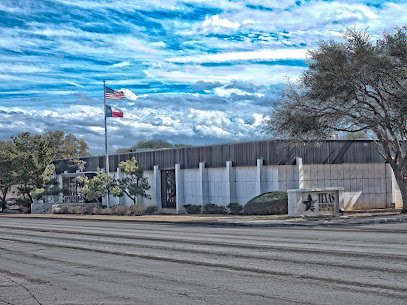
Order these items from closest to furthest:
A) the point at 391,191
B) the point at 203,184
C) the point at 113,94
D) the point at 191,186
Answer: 1. the point at 391,191
2. the point at 203,184
3. the point at 191,186
4. the point at 113,94

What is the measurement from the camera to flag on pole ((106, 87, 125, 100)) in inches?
1681

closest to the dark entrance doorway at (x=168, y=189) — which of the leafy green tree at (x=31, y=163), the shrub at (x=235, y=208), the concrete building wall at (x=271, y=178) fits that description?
the shrub at (x=235, y=208)

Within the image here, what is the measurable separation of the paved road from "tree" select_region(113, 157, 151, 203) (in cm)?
2295

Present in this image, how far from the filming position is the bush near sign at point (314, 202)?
28.3m

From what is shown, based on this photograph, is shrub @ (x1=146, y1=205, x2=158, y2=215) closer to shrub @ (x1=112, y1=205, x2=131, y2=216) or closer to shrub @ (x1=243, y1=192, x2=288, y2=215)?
shrub @ (x1=112, y1=205, x2=131, y2=216)

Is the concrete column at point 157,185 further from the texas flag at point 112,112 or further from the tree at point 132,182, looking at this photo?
the texas flag at point 112,112

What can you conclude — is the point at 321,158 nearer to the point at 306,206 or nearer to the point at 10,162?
the point at 306,206

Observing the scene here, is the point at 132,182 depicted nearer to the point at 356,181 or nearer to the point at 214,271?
the point at 356,181

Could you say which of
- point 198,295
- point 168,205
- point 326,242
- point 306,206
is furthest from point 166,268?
point 168,205

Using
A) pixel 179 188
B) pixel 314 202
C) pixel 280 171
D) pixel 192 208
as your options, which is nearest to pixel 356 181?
pixel 280 171

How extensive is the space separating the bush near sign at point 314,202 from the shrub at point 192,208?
39.2 ft

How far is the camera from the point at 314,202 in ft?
93.0

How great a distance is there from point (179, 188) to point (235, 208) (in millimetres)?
7558

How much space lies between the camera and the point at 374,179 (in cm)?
3697
